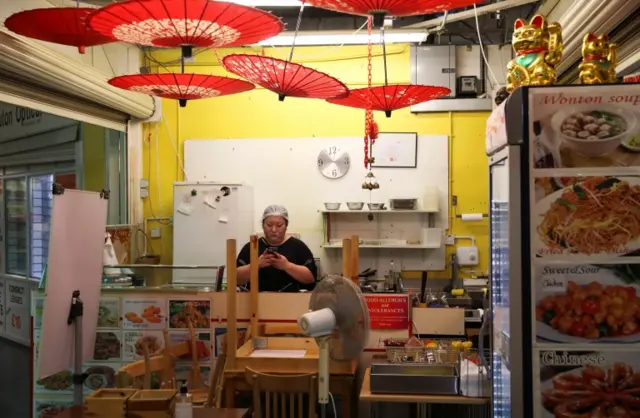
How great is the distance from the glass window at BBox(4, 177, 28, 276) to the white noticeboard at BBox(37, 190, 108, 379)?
12.9ft

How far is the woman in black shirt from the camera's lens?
4859 mm

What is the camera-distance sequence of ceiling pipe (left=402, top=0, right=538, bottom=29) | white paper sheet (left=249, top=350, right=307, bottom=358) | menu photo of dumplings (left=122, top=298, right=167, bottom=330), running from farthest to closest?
ceiling pipe (left=402, top=0, right=538, bottom=29), menu photo of dumplings (left=122, top=298, right=167, bottom=330), white paper sheet (left=249, top=350, right=307, bottom=358)

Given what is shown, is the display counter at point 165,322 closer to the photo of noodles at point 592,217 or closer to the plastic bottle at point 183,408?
the plastic bottle at point 183,408

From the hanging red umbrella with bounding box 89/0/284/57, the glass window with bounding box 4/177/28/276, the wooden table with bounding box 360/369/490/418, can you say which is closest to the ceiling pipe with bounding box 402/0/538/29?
the hanging red umbrella with bounding box 89/0/284/57

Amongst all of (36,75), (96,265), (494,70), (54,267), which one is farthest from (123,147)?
(494,70)

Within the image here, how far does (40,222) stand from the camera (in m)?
7.80

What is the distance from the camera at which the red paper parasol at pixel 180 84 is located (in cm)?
397

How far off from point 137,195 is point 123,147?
0.56 metres

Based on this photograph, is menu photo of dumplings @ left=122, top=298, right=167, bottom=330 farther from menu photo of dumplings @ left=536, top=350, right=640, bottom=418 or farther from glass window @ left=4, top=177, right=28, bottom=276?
glass window @ left=4, top=177, right=28, bottom=276

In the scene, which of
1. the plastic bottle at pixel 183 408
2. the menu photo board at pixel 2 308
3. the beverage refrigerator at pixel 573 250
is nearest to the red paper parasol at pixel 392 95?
the beverage refrigerator at pixel 573 250

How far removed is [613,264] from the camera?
2715 millimetres

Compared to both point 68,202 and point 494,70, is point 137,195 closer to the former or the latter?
point 68,202

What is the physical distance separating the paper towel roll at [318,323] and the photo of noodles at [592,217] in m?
0.94

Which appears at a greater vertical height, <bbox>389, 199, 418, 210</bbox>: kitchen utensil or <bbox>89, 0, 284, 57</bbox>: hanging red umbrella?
<bbox>89, 0, 284, 57</bbox>: hanging red umbrella
